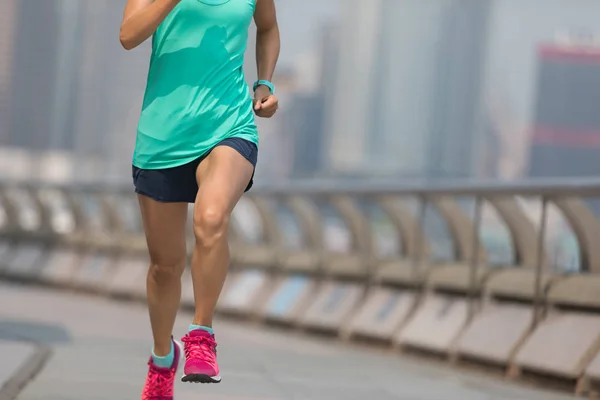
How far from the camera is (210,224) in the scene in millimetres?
4793

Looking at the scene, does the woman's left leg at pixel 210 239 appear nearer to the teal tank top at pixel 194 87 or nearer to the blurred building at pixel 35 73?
the teal tank top at pixel 194 87

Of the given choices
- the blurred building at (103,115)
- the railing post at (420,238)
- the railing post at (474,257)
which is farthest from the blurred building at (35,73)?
the railing post at (474,257)

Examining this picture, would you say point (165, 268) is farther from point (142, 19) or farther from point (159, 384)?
point (142, 19)

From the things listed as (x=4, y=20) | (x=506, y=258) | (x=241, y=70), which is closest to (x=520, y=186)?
(x=506, y=258)

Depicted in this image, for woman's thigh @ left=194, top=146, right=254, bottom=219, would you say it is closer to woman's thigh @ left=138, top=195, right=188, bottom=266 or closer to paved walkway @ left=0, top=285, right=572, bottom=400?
→ woman's thigh @ left=138, top=195, right=188, bottom=266

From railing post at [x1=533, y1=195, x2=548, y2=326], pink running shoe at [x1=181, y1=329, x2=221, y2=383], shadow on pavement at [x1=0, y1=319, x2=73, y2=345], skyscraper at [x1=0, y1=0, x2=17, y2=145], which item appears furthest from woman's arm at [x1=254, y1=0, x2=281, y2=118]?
skyscraper at [x1=0, y1=0, x2=17, y2=145]

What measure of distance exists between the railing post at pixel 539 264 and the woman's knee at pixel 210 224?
415 centimetres

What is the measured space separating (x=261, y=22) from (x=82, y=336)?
5.27 m

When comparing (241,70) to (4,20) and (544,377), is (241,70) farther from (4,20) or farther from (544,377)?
(4,20)

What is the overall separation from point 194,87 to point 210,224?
1.78ft

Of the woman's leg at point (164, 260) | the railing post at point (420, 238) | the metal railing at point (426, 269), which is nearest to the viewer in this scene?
the woman's leg at point (164, 260)

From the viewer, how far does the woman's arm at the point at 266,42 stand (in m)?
5.37

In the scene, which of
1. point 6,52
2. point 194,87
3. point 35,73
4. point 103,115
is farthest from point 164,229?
point 6,52

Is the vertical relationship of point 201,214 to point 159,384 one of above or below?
above
